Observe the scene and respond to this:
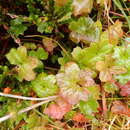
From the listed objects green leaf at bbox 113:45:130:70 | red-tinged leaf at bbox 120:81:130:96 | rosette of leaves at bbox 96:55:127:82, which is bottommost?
red-tinged leaf at bbox 120:81:130:96

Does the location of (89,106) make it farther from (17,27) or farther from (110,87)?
(17,27)

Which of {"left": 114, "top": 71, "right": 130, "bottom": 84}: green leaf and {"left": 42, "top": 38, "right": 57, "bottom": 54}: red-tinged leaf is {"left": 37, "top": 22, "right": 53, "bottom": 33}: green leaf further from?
{"left": 114, "top": 71, "right": 130, "bottom": 84}: green leaf

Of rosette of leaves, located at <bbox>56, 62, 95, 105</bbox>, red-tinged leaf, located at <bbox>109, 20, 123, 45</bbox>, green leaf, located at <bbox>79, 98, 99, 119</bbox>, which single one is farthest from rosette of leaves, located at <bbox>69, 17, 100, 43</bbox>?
green leaf, located at <bbox>79, 98, 99, 119</bbox>

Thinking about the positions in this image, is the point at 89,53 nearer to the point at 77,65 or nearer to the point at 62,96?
the point at 77,65

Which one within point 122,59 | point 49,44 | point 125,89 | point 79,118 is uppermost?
point 49,44

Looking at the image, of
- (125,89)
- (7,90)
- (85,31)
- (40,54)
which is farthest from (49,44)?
(125,89)

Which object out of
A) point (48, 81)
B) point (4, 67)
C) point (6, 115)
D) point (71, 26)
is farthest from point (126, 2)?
point (6, 115)
